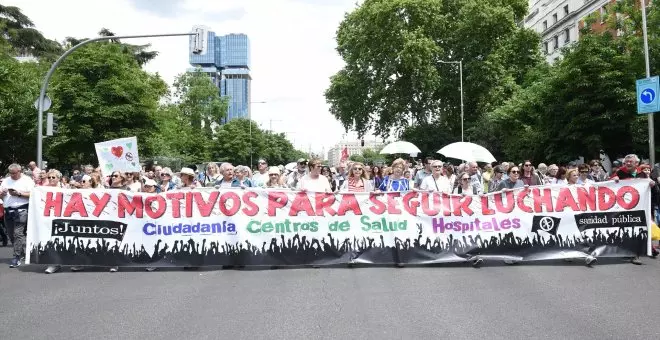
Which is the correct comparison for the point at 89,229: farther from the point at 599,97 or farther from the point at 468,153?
the point at 599,97

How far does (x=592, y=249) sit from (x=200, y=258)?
5.89m

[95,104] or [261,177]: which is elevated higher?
[95,104]

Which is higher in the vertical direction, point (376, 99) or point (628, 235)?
point (376, 99)

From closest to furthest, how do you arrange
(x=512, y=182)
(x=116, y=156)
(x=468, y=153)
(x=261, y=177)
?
(x=512, y=182) < (x=261, y=177) < (x=116, y=156) < (x=468, y=153)

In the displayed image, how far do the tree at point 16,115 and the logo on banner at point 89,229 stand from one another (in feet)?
79.2

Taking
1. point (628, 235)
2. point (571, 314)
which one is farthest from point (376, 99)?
point (571, 314)

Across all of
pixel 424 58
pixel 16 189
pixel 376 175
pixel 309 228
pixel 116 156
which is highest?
pixel 424 58

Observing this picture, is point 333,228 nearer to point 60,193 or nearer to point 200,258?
point 200,258

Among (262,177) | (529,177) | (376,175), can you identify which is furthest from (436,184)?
(376,175)

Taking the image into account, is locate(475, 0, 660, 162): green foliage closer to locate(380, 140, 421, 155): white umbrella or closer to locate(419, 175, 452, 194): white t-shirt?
locate(380, 140, 421, 155): white umbrella

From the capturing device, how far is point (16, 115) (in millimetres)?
30531

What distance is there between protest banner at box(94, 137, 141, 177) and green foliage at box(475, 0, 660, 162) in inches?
738

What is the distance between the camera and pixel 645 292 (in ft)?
22.5

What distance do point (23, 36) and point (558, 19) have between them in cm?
4848
